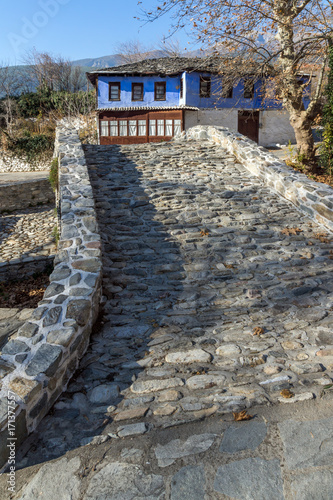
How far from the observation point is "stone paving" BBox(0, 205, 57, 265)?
32.8ft

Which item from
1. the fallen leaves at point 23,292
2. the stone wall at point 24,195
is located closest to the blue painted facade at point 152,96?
the stone wall at point 24,195

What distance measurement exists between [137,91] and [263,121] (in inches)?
316

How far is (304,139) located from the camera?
10.8 m

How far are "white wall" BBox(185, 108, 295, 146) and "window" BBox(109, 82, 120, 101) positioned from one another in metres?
4.40

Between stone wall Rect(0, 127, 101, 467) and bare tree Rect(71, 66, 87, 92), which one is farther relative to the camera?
bare tree Rect(71, 66, 87, 92)

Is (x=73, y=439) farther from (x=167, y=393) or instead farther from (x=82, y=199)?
(x=82, y=199)

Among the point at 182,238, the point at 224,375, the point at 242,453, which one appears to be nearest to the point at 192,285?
the point at 182,238

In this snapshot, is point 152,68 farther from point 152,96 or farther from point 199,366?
point 199,366

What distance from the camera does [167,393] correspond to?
2752 mm

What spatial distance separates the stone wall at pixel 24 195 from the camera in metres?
14.9

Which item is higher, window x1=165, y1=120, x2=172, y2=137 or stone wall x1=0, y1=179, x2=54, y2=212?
window x1=165, y1=120, x2=172, y2=137

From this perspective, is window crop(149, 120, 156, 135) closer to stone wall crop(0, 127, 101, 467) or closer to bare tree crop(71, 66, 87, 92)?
bare tree crop(71, 66, 87, 92)

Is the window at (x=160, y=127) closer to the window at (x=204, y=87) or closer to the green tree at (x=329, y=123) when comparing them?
the window at (x=204, y=87)

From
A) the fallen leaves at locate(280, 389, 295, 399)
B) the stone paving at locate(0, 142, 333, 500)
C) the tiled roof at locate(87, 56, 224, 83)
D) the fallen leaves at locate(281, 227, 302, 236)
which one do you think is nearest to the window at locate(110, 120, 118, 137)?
the tiled roof at locate(87, 56, 224, 83)
